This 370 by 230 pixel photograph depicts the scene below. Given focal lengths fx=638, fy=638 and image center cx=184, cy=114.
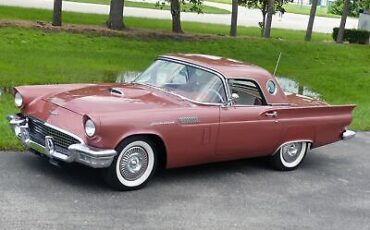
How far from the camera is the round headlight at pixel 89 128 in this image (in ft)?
19.0

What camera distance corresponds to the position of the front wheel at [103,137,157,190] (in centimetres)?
602

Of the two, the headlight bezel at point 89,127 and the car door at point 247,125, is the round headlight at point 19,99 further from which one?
the car door at point 247,125

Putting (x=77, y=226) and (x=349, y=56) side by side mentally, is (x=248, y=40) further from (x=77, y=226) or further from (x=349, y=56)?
(x=77, y=226)

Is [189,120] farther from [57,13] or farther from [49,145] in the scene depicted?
[57,13]

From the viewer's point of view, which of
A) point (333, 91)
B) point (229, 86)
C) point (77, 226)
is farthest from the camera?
point (333, 91)

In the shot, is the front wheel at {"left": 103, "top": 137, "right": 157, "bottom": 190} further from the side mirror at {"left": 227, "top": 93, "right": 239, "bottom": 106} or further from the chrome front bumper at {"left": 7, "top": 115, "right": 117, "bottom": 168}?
the side mirror at {"left": 227, "top": 93, "right": 239, "bottom": 106}

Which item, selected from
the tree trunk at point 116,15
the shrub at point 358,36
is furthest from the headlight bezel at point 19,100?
the shrub at point 358,36

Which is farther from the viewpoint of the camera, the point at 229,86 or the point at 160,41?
the point at 160,41

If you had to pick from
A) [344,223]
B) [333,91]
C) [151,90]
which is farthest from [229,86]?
[333,91]

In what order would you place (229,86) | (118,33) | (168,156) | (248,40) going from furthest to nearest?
(248,40) → (118,33) → (229,86) → (168,156)

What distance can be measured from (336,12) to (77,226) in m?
57.6

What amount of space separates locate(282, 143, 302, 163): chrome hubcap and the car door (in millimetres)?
317

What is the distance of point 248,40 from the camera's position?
71.8 feet

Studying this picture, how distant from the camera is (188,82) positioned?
6.98m
